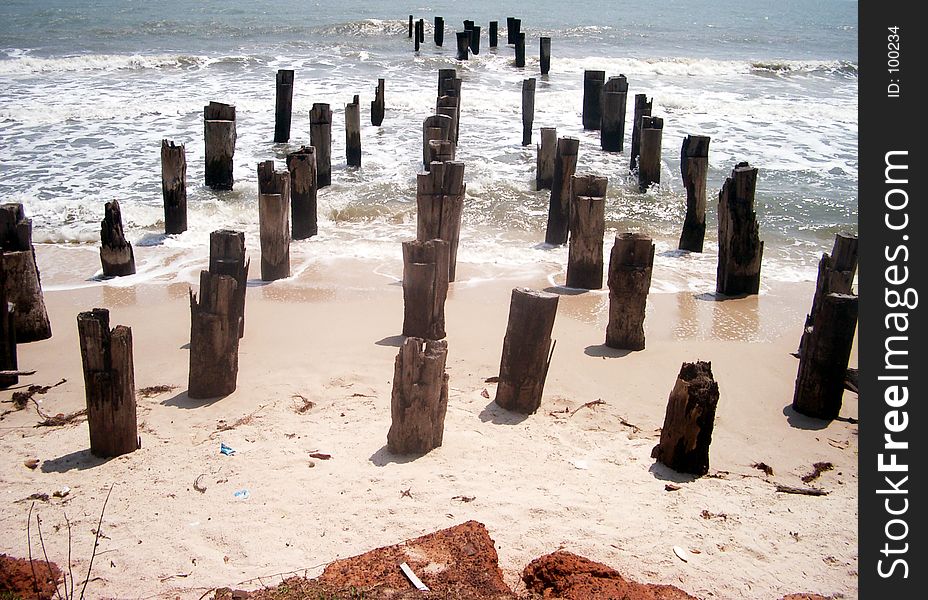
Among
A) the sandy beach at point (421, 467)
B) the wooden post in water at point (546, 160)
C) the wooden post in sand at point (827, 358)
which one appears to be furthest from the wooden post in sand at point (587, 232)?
the wooden post in water at point (546, 160)

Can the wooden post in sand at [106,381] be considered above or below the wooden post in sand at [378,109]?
below

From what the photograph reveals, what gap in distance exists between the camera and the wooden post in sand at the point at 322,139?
13789 millimetres

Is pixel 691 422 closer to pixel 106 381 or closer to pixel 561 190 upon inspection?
pixel 106 381

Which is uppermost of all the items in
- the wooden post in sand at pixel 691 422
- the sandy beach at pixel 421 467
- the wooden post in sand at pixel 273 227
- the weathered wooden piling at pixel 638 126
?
the weathered wooden piling at pixel 638 126

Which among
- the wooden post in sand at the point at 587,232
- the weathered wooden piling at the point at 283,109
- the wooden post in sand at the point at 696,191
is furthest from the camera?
the weathered wooden piling at the point at 283,109

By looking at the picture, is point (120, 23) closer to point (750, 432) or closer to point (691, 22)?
point (691, 22)

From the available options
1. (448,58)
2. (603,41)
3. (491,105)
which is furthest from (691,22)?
(491,105)

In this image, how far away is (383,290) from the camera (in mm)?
9055

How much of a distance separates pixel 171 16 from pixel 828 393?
45.9 meters

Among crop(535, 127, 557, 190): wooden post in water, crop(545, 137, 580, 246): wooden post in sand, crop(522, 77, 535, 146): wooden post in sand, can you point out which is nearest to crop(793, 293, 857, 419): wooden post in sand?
crop(545, 137, 580, 246): wooden post in sand

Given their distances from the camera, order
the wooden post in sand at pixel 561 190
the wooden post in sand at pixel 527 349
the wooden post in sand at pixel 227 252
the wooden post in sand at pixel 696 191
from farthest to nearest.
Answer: the wooden post in sand at pixel 561 190 < the wooden post in sand at pixel 696 191 < the wooden post in sand at pixel 227 252 < the wooden post in sand at pixel 527 349

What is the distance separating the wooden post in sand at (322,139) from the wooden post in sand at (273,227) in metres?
4.47

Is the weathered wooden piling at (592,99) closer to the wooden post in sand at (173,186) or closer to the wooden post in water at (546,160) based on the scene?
the wooden post in water at (546,160)

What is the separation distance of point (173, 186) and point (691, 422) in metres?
8.02
